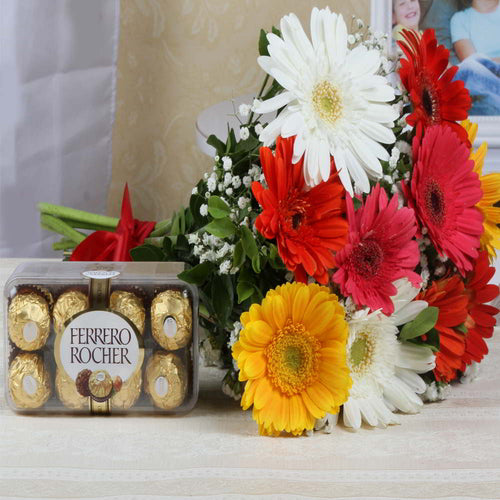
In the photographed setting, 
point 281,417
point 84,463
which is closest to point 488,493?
point 281,417

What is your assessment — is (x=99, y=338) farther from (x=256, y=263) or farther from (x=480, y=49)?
(x=480, y=49)

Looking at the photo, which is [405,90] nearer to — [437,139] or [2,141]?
[437,139]

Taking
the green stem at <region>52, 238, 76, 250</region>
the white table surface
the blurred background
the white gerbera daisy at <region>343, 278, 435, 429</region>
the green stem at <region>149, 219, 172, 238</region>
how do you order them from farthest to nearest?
the blurred background → the green stem at <region>52, 238, 76, 250</region> → the green stem at <region>149, 219, 172, 238</region> → the white gerbera daisy at <region>343, 278, 435, 429</region> → the white table surface

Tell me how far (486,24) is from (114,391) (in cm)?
140

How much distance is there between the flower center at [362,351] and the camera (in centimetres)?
58

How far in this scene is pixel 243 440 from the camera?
54 centimetres

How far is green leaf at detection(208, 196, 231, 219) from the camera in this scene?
0.53 meters

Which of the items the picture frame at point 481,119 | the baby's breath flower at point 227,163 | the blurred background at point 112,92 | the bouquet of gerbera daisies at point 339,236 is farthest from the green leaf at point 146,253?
the picture frame at point 481,119

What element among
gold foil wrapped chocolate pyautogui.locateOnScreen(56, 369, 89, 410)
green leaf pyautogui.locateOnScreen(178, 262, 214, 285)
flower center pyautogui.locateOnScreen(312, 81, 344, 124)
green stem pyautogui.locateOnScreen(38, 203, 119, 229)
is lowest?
gold foil wrapped chocolate pyautogui.locateOnScreen(56, 369, 89, 410)

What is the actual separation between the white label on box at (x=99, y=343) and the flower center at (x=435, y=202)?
0.24 meters

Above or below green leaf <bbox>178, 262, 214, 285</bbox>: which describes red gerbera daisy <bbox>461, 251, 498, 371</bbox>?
below

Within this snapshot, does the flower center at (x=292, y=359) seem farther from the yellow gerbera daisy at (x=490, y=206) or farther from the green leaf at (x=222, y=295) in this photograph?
the yellow gerbera daisy at (x=490, y=206)

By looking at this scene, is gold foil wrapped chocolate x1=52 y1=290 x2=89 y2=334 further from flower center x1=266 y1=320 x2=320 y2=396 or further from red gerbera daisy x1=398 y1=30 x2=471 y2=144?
red gerbera daisy x1=398 y1=30 x2=471 y2=144

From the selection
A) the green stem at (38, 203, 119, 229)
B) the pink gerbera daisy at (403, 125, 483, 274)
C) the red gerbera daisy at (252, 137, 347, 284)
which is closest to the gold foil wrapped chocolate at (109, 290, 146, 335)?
the red gerbera daisy at (252, 137, 347, 284)
